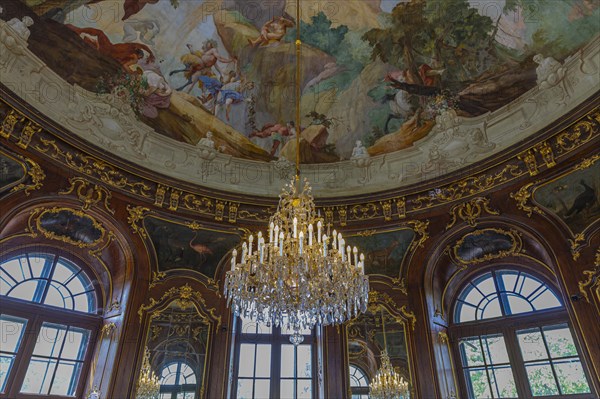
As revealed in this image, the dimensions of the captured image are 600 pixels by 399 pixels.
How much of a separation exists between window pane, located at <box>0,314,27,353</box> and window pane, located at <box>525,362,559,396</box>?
937 centimetres

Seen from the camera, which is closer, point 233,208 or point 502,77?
point 502,77

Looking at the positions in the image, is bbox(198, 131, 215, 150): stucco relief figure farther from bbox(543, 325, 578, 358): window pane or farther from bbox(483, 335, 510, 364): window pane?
bbox(543, 325, 578, 358): window pane

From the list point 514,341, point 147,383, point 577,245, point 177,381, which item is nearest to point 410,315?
point 514,341

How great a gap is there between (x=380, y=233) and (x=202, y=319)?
13.6 feet

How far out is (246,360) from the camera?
352 inches

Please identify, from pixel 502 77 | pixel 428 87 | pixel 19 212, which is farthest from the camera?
pixel 428 87

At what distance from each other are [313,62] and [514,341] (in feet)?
23.6

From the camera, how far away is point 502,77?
28.4 feet

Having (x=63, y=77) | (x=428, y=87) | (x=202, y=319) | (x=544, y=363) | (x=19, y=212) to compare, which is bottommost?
(x=544, y=363)

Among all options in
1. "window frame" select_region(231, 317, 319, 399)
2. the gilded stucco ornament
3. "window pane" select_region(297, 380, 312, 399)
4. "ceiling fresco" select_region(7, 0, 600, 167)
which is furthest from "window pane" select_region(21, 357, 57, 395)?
the gilded stucco ornament

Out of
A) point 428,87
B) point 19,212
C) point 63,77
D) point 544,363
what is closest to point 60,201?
point 19,212

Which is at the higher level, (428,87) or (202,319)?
(428,87)

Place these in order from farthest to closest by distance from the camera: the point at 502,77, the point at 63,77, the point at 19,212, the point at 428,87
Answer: the point at 428,87, the point at 502,77, the point at 63,77, the point at 19,212

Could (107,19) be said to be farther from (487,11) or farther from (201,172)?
(487,11)
